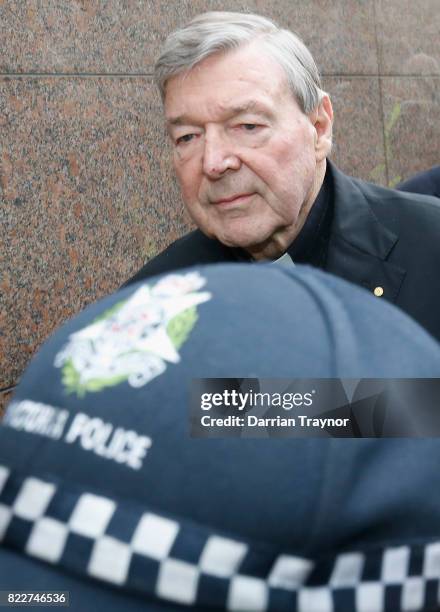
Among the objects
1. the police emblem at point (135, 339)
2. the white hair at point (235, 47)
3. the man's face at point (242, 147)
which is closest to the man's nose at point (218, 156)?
the man's face at point (242, 147)

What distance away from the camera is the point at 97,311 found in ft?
4.07

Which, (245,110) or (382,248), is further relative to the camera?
(382,248)

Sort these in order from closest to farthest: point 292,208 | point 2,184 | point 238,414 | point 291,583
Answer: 1. point 291,583
2. point 238,414
3. point 292,208
4. point 2,184

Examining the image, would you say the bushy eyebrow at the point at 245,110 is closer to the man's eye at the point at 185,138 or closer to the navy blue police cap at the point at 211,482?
the man's eye at the point at 185,138

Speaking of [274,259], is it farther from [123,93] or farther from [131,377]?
[131,377]

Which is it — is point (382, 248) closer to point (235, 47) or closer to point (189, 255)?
point (189, 255)

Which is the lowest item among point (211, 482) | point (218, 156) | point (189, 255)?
point (189, 255)

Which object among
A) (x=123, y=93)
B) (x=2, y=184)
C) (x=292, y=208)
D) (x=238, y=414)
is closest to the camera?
(x=238, y=414)

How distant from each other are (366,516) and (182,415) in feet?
0.73

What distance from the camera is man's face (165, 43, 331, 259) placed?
3055 millimetres

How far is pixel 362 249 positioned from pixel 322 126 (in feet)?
1.67

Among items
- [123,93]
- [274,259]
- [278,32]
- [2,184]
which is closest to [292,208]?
[274,259]

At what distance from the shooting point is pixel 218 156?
3.03 meters

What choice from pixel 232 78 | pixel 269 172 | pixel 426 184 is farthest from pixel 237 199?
pixel 426 184
